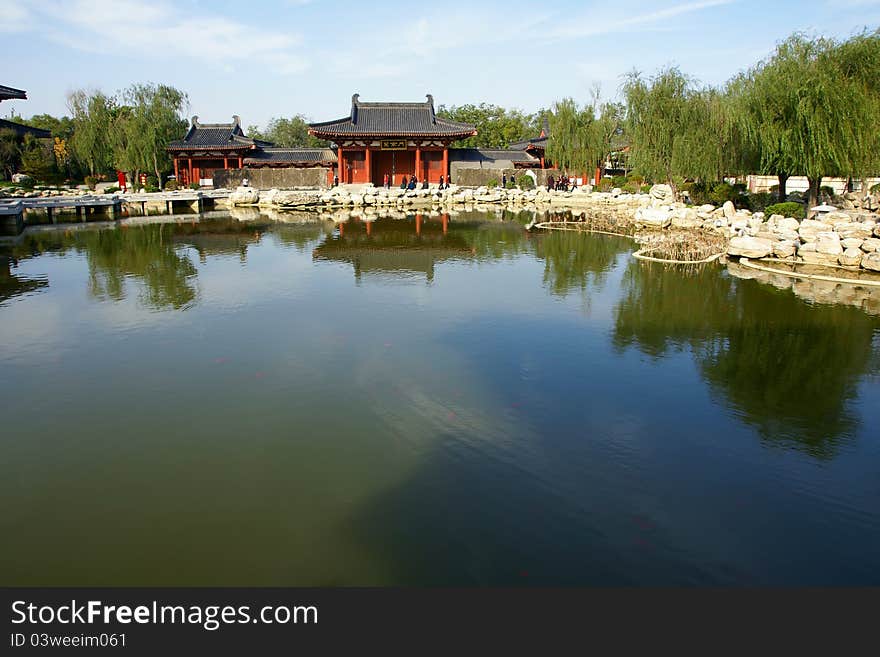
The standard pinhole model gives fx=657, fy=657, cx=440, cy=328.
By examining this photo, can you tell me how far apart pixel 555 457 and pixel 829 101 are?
Answer: 18100 millimetres

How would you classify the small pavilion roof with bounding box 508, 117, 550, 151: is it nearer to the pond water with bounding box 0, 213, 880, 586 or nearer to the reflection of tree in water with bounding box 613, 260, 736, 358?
the reflection of tree in water with bounding box 613, 260, 736, 358

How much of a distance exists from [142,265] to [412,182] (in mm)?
24500

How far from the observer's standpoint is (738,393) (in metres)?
7.80

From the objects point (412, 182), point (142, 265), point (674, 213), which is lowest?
point (142, 265)

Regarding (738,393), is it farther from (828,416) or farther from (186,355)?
(186,355)

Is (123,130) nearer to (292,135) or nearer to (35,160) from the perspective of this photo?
(35,160)

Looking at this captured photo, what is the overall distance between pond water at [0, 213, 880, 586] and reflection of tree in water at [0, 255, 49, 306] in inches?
13.2

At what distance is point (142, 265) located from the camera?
54.1ft

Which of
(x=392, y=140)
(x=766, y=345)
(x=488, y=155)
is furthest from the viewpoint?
(x=488, y=155)

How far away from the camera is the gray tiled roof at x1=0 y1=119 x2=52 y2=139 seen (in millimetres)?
42450

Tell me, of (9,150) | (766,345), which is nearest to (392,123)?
(9,150)

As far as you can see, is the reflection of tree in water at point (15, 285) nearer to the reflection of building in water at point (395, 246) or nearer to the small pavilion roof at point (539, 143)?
the reflection of building in water at point (395, 246)

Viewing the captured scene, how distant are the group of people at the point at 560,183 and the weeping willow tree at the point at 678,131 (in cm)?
1230
